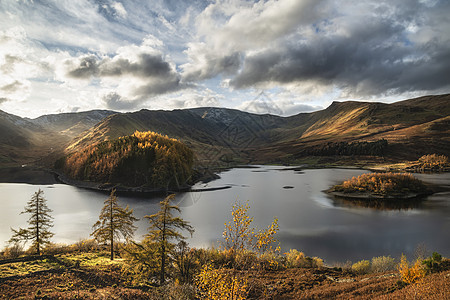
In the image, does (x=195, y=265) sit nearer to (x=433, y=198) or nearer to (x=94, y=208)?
(x=94, y=208)

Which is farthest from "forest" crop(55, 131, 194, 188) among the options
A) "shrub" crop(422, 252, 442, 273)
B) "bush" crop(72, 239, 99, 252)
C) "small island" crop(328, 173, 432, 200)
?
"shrub" crop(422, 252, 442, 273)

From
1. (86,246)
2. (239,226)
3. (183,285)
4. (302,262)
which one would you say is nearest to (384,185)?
(302,262)

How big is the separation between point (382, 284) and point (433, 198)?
58.5m

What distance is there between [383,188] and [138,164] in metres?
79.7

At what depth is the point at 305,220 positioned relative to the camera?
136 feet

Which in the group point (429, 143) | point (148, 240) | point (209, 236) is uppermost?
point (429, 143)

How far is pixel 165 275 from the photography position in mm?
21875

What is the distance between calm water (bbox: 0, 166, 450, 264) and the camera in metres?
30.4

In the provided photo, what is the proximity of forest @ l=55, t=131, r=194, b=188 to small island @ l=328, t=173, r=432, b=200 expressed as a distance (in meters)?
55.2

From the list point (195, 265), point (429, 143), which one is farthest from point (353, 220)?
point (429, 143)

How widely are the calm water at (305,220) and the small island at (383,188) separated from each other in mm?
4038

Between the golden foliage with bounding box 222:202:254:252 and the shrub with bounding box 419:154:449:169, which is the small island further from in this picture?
the golden foliage with bounding box 222:202:254:252

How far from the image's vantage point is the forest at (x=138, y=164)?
82100 millimetres

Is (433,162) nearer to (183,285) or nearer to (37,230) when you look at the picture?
(183,285)
